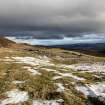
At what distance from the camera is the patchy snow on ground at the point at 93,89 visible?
115 ft

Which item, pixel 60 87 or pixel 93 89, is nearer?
pixel 93 89

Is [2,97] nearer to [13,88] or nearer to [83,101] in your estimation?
[13,88]

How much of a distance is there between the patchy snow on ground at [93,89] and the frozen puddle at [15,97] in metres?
9.39

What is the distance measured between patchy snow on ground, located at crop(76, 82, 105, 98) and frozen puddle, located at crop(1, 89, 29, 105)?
9387mm

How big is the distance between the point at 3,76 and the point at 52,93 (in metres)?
16.5

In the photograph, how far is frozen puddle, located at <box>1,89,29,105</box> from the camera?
1267 inches

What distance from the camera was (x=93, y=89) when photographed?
37.8 metres

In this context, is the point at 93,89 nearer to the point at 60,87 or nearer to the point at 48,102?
the point at 60,87

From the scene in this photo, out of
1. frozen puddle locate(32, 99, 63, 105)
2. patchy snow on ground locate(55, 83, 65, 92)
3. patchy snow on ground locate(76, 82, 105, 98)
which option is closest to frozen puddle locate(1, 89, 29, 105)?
frozen puddle locate(32, 99, 63, 105)

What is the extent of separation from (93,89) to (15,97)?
13184 mm

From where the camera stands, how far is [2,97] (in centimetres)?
3372

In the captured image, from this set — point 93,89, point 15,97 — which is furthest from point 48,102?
Result: point 93,89

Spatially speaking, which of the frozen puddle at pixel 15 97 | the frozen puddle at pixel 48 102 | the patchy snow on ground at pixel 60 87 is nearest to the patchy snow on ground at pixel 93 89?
the patchy snow on ground at pixel 60 87

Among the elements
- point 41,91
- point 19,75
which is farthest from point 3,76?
point 41,91
